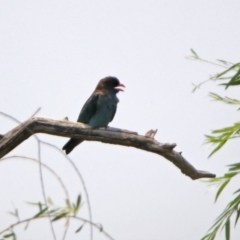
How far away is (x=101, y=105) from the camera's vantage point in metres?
6.66

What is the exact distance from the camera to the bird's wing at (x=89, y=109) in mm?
6427

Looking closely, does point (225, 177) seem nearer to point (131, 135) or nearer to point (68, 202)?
point (131, 135)

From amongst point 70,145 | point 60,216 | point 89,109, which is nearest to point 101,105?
point 89,109

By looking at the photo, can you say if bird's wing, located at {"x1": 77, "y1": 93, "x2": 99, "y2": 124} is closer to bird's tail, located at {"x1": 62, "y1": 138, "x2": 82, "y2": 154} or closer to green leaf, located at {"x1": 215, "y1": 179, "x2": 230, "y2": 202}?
bird's tail, located at {"x1": 62, "y1": 138, "x2": 82, "y2": 154}

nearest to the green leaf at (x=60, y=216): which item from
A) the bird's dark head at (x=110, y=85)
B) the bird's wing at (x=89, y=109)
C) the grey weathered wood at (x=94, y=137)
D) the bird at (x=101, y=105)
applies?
the grey weathered wood at (x=94, y=137)

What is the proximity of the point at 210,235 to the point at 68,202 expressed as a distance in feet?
5.93

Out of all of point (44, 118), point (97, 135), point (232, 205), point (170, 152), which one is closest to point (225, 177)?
point (232, 205)

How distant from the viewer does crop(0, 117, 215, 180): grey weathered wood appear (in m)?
4.06

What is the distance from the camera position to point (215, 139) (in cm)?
464

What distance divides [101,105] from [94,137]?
2333 mm

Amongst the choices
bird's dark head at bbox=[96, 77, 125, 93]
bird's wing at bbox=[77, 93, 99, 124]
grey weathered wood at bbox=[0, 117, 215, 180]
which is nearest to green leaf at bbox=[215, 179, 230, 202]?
grey weathered wood at bbox=[0, 117, 215, 180]

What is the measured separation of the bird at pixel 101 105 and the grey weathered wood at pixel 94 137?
4.98ft

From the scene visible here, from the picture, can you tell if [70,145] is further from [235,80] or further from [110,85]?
[235,80]

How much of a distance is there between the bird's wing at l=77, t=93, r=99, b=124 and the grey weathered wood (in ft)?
6.44
